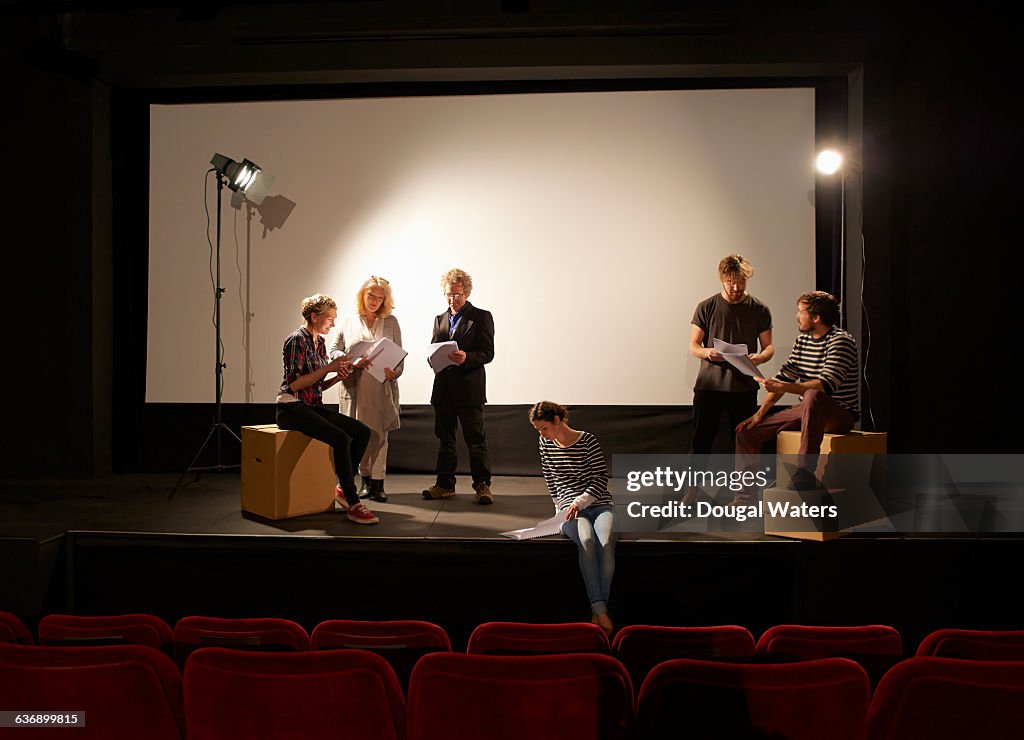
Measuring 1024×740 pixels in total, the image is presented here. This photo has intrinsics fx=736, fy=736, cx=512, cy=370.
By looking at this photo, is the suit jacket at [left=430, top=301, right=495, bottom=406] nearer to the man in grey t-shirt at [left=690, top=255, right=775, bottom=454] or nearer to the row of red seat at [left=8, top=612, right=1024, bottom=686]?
the man in grey t-shirt at [left=690, top=255, right=775, bottom=454]

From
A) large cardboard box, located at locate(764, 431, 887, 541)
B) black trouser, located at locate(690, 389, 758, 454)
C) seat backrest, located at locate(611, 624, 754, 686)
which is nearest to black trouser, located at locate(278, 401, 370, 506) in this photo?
black trouser, located at locate(690, 389, 758, 454)

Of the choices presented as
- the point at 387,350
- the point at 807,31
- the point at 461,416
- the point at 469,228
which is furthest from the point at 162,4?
the point at 807,31

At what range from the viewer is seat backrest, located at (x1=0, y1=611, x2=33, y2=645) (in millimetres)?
2043

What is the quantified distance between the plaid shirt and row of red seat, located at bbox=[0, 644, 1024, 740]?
272 cm

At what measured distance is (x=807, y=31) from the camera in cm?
533

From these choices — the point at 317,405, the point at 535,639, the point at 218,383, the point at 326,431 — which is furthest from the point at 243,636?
the point at 218,383

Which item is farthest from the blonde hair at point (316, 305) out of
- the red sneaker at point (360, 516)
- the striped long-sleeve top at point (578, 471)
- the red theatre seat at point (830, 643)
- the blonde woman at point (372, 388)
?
the red theatre seat at point (830, 643)

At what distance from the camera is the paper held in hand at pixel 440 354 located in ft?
14.7

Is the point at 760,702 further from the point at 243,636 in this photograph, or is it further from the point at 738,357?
the point at 738,357

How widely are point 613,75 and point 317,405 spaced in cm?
334

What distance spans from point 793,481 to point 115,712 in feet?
10.7

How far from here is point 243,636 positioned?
2.13 meters

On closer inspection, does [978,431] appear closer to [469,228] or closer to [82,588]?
[469,228]

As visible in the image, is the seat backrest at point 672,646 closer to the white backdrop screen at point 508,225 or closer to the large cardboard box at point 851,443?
the large cardboard box at point 851,443
